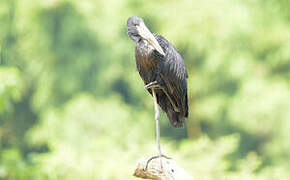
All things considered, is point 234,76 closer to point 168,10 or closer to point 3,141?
point 168,10

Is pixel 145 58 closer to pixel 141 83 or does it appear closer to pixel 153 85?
pixel 153 85

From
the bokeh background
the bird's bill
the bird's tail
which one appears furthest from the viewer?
the bokeh background

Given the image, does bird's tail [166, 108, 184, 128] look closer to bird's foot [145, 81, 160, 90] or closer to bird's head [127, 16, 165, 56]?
bird's foot [145, 81, 160, 90]

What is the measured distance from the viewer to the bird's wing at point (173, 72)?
289cm

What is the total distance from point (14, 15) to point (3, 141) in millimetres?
2008

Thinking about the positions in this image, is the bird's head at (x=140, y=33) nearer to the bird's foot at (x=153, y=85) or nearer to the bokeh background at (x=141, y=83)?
the bird's foot at (x=153, y=85)

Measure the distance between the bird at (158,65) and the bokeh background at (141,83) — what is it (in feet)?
9.12

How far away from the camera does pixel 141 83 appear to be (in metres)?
7.31

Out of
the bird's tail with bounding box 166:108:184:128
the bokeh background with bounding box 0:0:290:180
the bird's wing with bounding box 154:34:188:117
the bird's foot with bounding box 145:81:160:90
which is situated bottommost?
the bird's tail with bounding box 166:108:184:128

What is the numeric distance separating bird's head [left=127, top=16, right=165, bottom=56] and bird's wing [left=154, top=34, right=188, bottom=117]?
2.5 inches

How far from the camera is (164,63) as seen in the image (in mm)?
2883

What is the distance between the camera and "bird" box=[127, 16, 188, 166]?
2.86 m

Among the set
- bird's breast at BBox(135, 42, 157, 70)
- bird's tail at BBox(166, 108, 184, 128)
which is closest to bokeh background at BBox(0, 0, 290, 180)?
bird's tail at BBox(166, 108, 184, 128)

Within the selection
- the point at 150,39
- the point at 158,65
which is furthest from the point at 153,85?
the point at 150,39
